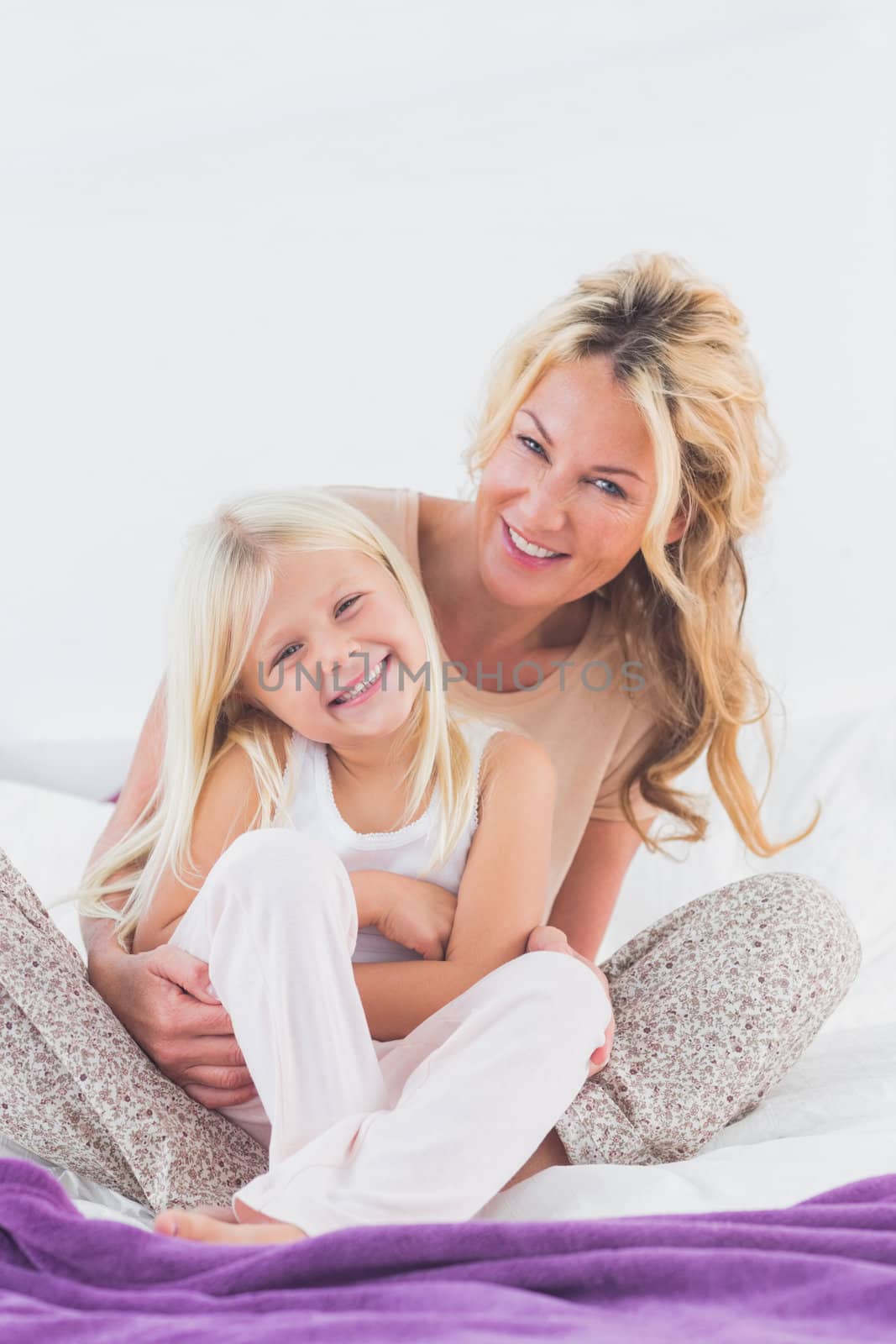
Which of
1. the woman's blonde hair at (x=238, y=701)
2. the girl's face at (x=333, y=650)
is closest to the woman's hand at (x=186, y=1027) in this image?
the woman's blonde hair at (x=238, y=701)

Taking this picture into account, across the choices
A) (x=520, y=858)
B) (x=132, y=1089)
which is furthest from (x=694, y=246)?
(x=132, y=1089)

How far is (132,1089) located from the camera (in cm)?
120

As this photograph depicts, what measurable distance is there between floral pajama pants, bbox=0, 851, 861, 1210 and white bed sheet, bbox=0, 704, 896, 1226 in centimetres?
5

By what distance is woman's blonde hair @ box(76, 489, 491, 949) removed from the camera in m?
1.42

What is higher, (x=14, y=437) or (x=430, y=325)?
(x=430, y=325)

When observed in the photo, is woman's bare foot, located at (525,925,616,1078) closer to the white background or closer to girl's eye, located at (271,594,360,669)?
girl's eye, located at (271,594,360,669)

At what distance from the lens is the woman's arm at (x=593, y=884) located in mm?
1765

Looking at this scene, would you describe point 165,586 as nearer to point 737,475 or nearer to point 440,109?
point 440,109

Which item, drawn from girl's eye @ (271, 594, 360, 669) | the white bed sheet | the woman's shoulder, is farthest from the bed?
girl's eye @ (271, 594, 360, 669)

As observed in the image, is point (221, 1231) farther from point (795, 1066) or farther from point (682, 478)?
point (682, 478)

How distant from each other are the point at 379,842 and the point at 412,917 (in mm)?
108

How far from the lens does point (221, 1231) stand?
3.26 ft

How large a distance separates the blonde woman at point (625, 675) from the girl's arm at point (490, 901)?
0.05ft

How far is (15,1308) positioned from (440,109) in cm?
198
